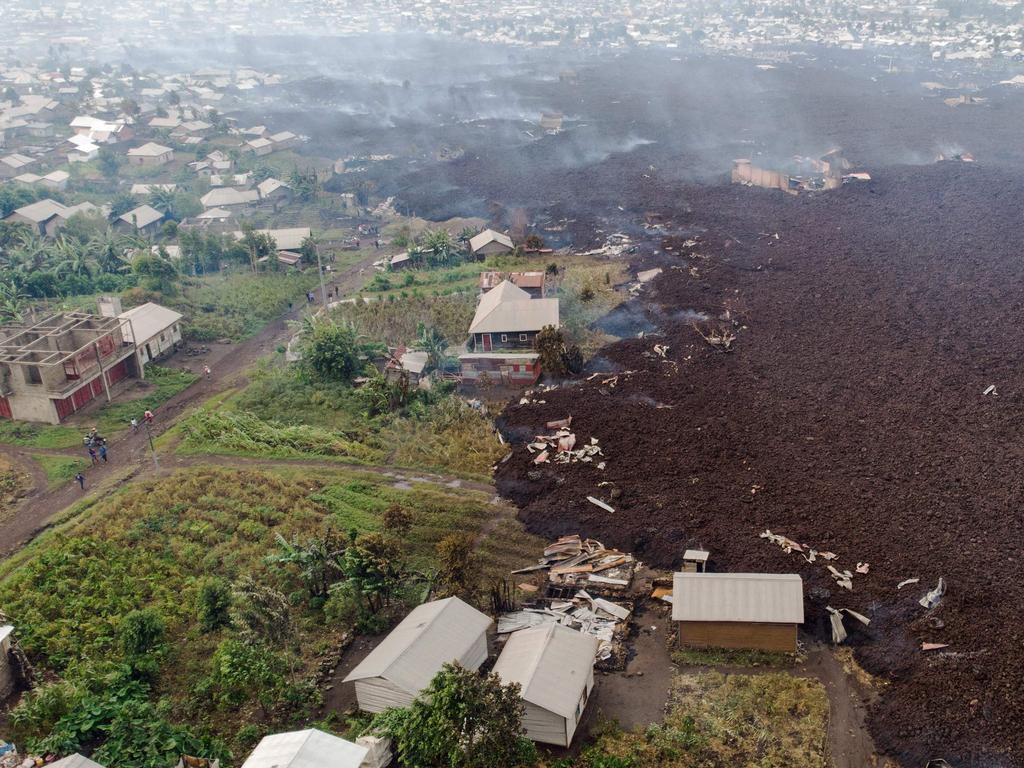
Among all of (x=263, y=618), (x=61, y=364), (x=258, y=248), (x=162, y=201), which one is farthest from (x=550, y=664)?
(x=162, y=201)

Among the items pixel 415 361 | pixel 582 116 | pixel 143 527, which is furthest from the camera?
pixel 582 116

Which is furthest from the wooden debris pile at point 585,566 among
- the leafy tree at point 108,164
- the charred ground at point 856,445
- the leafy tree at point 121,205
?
the leafy tree at point 108,164

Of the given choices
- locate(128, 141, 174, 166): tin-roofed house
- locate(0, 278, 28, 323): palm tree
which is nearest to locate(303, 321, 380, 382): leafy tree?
locate(0, 278, 28, 323): palm tree

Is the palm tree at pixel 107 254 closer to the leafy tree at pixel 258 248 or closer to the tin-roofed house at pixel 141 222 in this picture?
the leafy tree at pixel 258 248

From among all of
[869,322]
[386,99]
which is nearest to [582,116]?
[386,99]

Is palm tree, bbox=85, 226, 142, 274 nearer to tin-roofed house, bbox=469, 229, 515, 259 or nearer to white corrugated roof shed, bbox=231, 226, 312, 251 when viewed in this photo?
white corrugated roof shed, bbox=231, 226, 312, 251

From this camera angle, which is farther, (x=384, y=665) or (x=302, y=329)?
(x=302, y=329)

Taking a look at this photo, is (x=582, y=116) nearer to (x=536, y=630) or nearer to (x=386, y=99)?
(x=386, y=99)
